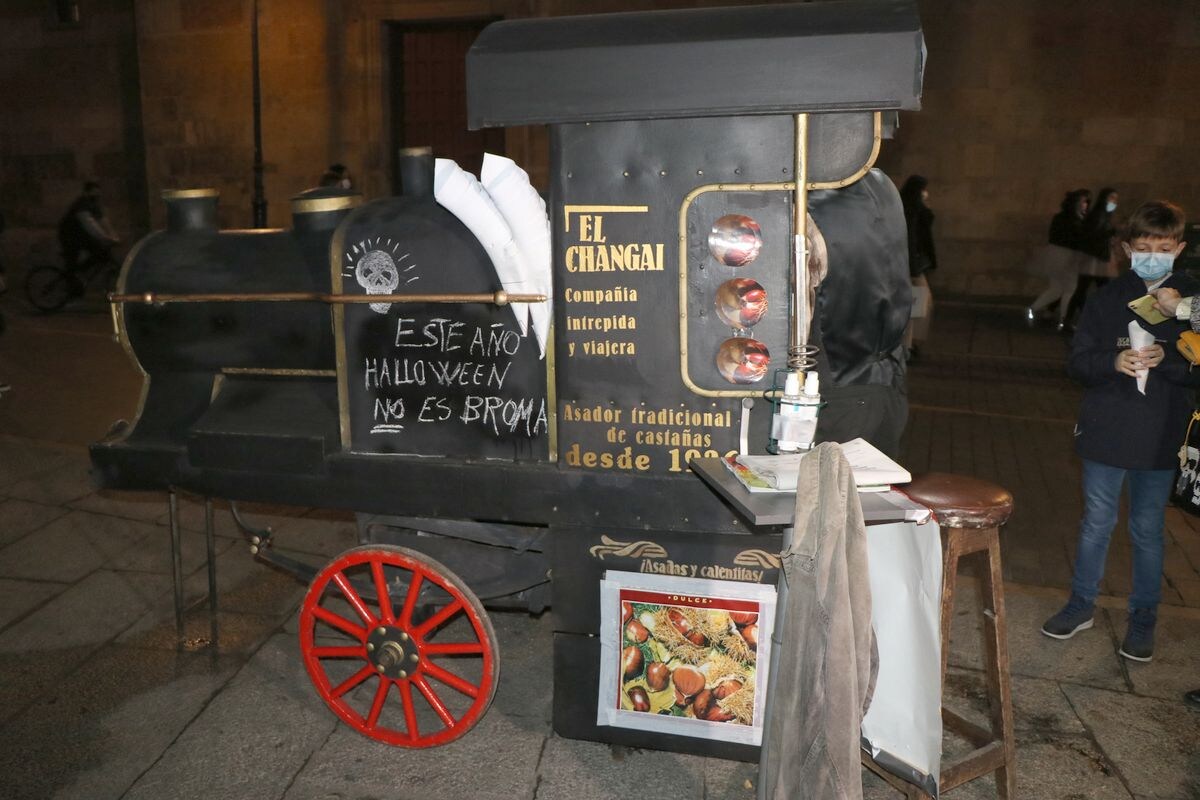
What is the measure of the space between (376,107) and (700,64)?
12904 millimetres

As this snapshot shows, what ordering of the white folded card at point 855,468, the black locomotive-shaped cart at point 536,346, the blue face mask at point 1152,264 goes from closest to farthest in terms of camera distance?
the white folded card at point 855,468
the black locomotive-shaped cart at point 536,346
the blue face mask at point 1152,264

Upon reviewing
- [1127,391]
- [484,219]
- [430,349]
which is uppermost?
[484,219]

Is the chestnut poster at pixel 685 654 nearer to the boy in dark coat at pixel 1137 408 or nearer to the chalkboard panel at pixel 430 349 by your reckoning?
the chalkboard panel at pixel 430 349

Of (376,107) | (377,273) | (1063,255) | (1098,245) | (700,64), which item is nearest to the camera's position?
(700,64)

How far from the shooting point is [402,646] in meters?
3.75

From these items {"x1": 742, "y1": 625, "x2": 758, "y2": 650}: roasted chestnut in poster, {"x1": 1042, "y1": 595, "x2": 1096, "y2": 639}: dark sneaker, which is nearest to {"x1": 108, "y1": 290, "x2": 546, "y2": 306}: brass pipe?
{"x1": 742, "y1": 625, "x2": 758, "y2": 650}: roasted chestnut in poster

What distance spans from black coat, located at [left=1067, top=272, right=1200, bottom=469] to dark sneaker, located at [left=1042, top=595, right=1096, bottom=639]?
0.77 metres

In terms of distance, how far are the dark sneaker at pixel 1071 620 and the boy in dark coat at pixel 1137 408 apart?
20cm

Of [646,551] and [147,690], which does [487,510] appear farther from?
[147,690]

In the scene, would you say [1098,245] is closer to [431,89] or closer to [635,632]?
[431,89]

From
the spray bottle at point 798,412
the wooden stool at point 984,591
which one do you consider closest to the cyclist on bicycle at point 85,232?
the spray bottle at point 798,412

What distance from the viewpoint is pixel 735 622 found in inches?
133

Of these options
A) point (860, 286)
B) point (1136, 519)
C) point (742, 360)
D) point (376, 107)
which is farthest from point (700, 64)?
point (376, 107)

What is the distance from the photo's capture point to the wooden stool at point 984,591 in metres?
3.05
